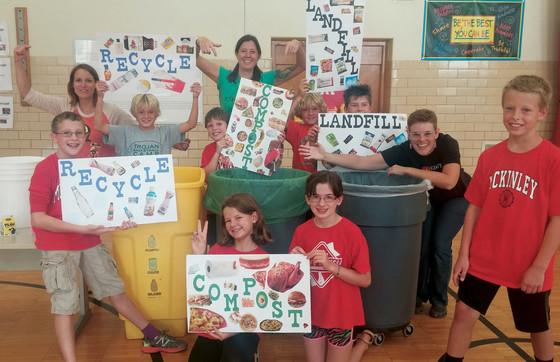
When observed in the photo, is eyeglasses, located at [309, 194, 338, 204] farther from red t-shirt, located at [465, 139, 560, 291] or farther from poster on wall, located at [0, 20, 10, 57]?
poster on wall, located at [0, 20, 10, 57]

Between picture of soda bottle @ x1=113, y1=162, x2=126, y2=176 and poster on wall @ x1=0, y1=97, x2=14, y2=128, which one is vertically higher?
poster on wall @ x1=0, y1=97, x2=14, y2=128

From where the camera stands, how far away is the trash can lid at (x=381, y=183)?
2344 mm

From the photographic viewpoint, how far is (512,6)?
5.55 m

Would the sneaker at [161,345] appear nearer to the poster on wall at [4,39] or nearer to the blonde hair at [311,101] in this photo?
the blonde hair at [311,101]

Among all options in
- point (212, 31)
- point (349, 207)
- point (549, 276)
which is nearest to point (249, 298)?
point (349, 207)

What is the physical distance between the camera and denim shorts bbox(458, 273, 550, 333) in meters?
1.84

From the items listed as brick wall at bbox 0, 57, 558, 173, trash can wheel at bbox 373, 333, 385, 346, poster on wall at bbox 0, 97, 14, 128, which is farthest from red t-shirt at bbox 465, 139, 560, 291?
poster on wall at bbox 0, 97, 14, 128

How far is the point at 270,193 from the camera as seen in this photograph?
7.81 ft

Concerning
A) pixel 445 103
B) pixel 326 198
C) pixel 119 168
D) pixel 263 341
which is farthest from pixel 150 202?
pixel 445 103

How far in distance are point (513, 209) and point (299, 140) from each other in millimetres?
1587

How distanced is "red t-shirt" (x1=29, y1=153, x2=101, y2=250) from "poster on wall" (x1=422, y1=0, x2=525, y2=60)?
15.2 ft

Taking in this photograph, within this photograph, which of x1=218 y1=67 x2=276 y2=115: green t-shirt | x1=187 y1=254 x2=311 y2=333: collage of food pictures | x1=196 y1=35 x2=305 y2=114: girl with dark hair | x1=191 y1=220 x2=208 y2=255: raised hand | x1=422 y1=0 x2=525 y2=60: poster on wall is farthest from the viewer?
x1=422 y1=0 x2=525 y2=60: poster on wall

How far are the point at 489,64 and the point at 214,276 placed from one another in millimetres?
4996

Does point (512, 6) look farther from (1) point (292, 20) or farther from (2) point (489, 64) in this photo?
(1) point (292, 20)
